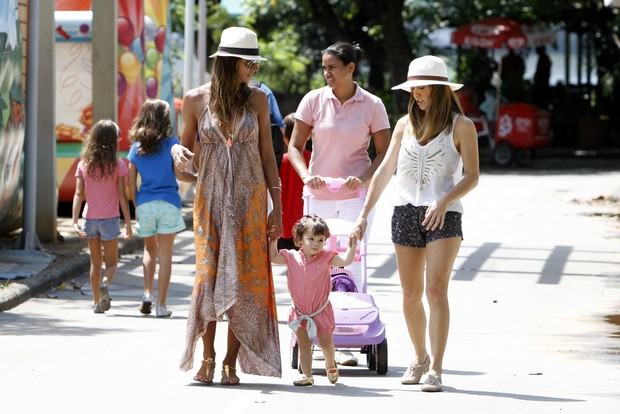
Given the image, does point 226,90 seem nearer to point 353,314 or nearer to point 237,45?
point 237,45

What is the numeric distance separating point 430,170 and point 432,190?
0.38 ft

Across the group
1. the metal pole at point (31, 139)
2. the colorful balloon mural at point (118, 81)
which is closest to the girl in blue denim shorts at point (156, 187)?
the metal pole at point (31, 139)

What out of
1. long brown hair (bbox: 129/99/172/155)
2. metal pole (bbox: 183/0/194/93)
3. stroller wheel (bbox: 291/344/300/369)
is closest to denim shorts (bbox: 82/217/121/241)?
long brown hair (bbox: 129/99/172/155)

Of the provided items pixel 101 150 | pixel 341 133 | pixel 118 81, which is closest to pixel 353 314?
pixel 341 133

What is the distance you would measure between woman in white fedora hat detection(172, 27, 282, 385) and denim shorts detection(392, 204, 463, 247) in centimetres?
70

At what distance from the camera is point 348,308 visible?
26.3 ft

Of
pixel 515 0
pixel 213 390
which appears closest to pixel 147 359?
pixel 213 390

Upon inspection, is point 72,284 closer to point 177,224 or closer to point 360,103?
point 177,224

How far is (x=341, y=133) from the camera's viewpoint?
8539 millimetres

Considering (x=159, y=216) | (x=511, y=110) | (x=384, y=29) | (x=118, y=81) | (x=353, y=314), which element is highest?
(x=384, y=29)

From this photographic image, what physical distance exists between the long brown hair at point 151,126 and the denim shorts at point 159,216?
1.39ft

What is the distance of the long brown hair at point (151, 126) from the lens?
1053 cm

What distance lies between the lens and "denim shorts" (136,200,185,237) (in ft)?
34.8

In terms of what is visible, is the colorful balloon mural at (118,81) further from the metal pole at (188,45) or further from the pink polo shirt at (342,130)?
the pink polo shirt at (342,130)
